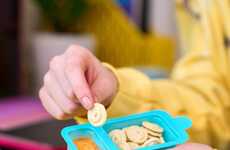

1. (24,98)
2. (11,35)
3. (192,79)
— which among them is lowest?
(24,98)

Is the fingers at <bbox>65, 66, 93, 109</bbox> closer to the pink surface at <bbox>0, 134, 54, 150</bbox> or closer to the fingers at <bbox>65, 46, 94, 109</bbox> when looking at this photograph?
the fingers at <bbox>65, 46, 94, 109</bbox>

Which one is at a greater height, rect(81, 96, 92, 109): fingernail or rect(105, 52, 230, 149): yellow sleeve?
rect(81, 96, 92, 109): fingernail

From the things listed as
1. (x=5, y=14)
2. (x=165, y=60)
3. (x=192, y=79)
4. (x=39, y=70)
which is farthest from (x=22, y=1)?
(x=192, y=79)

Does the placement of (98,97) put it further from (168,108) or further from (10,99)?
(10,99)

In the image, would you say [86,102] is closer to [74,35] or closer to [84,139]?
[84,139]

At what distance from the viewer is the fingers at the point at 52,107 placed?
0.54 m

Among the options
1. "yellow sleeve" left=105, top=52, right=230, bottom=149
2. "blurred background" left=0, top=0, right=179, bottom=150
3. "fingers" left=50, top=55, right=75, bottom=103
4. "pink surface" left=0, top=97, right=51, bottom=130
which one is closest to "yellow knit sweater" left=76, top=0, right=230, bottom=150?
"yellow sleeve" left=105, top=52, right=230, bottom=149

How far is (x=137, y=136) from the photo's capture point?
444 mm

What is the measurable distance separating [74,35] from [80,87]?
172cm

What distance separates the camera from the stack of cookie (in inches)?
17.1

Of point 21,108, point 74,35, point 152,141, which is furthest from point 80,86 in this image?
point 74,35

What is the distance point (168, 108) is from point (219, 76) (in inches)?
6.6

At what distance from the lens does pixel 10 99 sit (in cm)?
199

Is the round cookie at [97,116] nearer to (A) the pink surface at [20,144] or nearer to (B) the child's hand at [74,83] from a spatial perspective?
(B) the child's hand at [74,83]
